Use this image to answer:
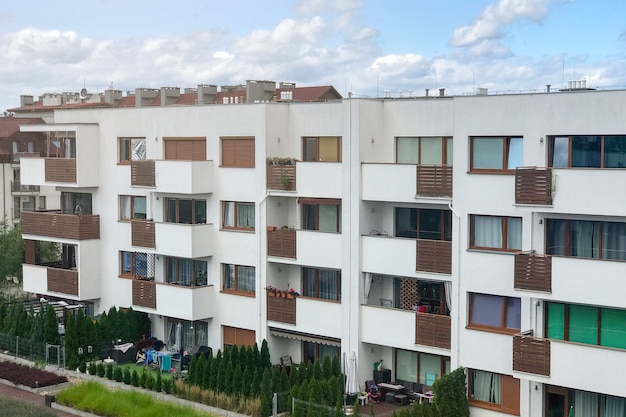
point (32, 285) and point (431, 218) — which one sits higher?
point (431, 218)

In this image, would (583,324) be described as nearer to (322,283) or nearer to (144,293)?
(322,283)

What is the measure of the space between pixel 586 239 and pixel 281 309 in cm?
1278

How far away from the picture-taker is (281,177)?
1399 inches

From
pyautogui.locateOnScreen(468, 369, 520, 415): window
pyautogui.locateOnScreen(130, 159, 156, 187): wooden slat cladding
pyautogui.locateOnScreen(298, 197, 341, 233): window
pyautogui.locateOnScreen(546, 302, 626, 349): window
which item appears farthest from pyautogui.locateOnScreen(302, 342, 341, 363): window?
pyautogui.locateOnScreen(130, 159, 156, 187): wooden slat cladding

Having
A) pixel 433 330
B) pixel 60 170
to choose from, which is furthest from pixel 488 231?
pixel 60 170

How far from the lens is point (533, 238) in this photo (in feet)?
92.7

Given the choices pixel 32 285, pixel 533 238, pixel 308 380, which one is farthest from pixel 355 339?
pixel 32 285

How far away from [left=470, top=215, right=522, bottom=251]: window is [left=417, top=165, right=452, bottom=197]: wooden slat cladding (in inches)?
52.8

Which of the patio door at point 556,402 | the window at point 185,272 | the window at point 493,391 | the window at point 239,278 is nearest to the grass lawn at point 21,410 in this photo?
the window at point 239,278

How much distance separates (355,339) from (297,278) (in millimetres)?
4252

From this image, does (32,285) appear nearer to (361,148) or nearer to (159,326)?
(159,326)

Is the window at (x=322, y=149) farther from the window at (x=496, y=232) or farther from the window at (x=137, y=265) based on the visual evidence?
the window at (x=137, y=265)

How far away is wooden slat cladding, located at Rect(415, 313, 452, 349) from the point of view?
30797 millimetres

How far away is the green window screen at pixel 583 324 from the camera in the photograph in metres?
27.1
